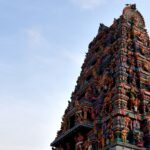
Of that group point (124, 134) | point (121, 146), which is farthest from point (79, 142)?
point (121, 146)

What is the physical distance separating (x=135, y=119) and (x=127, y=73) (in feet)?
17.7

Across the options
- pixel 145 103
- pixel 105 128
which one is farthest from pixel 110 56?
pixel 105 128

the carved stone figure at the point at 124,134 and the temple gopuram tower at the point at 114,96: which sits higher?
the temple gopuram tower at the point at 114,96

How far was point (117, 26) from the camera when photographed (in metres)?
40.0

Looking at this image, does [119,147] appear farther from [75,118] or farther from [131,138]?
[75,118]

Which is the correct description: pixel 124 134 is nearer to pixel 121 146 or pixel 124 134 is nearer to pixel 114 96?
pixel 121 146

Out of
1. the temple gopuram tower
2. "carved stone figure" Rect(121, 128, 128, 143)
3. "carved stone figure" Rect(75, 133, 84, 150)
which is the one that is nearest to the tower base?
the temple gopuram tower

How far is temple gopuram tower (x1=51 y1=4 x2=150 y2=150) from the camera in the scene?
93.1 feet

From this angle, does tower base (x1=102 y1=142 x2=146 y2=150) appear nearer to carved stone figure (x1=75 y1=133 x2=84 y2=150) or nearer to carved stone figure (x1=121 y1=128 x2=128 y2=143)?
carved stone figure (x1=121 y1=128 x2=128 y2=143)

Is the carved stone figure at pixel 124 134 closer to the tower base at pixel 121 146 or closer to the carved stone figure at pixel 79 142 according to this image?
the tower base at pixel 121 146

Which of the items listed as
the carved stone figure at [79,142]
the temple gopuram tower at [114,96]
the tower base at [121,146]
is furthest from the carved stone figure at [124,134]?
the carved stone figure at [79,142]

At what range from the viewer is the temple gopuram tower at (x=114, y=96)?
28391 mm

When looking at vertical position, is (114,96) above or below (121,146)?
above

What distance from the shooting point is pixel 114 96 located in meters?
30.6
